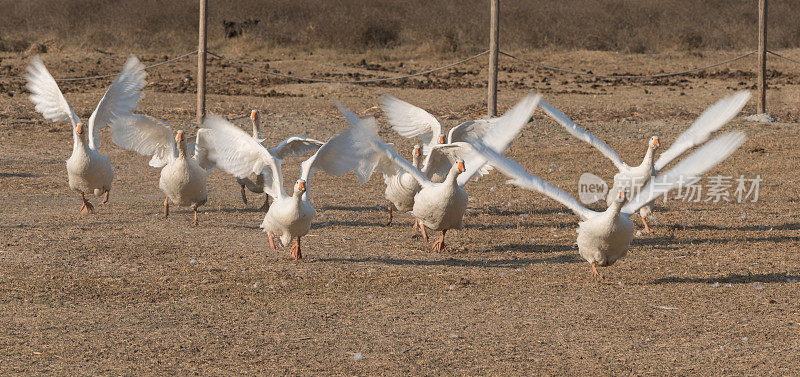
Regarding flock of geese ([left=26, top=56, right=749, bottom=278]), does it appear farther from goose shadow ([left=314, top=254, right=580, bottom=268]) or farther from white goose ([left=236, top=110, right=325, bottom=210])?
goose shadow ([left=314, top=254, right=580, bottom=268])

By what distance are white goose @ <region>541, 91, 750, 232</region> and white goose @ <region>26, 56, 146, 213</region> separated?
4598 mm

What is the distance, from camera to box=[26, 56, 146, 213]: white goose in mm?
9773

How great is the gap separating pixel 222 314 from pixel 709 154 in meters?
3.58

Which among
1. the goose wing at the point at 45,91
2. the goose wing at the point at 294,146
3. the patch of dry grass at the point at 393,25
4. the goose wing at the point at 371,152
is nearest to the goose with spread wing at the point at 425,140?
the goose wing at the point at 371,152

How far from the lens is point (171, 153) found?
9.93m

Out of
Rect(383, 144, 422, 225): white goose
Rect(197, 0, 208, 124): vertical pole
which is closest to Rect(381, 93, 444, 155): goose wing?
Rect(383, 144, 422, 225): white goose

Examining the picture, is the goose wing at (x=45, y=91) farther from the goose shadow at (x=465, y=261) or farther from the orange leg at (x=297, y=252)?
the goose shadow at (x=465, y=261)

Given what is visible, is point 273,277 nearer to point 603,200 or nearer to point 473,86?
point 603,200

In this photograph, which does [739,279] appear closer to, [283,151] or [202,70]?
[283,151]

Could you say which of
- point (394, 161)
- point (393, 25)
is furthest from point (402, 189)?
point (393, 25)

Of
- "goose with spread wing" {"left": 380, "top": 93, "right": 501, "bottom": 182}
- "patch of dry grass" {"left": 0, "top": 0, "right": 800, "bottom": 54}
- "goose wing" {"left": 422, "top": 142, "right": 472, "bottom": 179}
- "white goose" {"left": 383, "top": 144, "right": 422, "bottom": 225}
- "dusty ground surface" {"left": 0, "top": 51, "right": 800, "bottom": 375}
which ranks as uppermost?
"patch of dry grass" {"left": 0, "top": 0, "right": 800, "bottom": 54}

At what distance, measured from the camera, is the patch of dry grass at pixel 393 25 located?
2902 centimetres

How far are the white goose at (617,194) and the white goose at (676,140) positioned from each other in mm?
327

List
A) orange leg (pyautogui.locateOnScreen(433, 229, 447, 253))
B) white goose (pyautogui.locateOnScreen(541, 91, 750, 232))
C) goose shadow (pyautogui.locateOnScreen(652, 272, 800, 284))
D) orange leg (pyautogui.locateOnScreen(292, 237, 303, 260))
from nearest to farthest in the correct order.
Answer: goose shadow (pyautogui.locateOnScreen(652, 272, 800, 284)) → white goose (pyautogui.locateOnScreen(541, 91, 750, 232)) → orange leg (pyautogui.locateOnScreen(292, 237, 303, 260)) → orange leg (pyautogui.locateOnScreen(433, 229, 447, 253))
